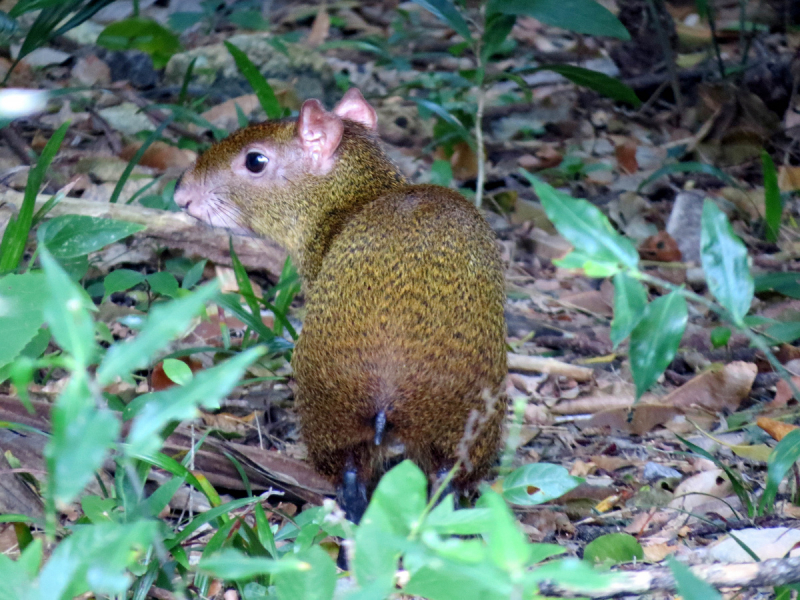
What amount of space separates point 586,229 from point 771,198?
11.2ft

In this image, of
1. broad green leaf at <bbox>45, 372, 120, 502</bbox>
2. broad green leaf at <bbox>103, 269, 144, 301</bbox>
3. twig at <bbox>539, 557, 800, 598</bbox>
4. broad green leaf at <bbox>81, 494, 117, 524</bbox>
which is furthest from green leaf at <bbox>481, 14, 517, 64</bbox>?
broad green leaf at <bbox>45, 372, 120, 502</bbox>

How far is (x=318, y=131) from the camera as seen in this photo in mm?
3289

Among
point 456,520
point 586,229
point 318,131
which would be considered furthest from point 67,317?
point 318,131

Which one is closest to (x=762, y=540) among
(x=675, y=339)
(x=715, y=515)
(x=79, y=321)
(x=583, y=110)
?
(x=715, y=515)

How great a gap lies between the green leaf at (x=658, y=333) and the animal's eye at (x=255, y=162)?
2.08 m

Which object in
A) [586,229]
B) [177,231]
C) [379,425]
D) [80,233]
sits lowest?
[177,231]

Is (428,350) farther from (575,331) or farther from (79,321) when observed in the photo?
(575,331)

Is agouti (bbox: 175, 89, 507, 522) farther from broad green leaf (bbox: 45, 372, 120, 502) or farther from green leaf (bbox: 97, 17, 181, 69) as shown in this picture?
green leaf (bbox: 97, 17, 181, 69)

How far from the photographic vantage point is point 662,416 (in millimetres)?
3236

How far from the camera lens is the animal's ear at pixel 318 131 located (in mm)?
3258

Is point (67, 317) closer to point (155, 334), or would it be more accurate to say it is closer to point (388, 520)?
point (155, 334)

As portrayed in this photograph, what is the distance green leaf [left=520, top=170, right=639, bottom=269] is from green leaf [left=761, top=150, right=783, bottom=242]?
3.28m

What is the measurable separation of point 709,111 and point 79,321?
5.53 metres

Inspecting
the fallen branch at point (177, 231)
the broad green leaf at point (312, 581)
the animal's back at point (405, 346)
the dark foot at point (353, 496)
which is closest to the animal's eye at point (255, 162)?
the fallen branch at point (177, 231)
